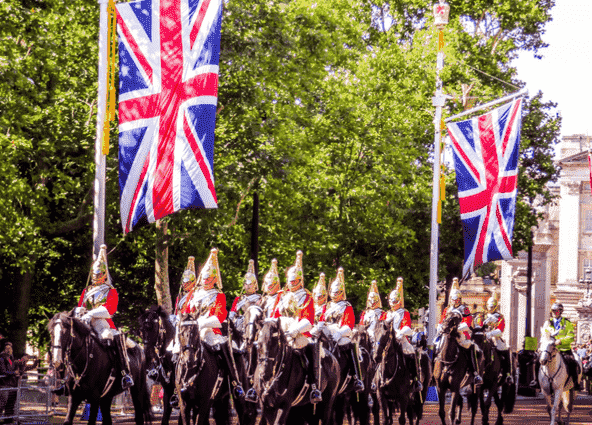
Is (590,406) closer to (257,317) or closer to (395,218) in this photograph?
(395,218)

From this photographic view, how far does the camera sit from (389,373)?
20.3 metres

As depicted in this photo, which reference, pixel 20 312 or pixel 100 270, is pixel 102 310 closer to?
pixel 100 270

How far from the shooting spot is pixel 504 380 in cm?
2462

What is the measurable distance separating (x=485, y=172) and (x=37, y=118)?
34.4 ft

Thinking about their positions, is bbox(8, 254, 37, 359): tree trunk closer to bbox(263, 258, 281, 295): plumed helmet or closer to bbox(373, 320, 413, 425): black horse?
bbox(263, 258, 281, 295): plumed helmet

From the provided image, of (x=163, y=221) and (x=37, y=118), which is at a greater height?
(x=37, y=118)

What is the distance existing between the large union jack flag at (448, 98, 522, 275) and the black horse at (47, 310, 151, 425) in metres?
10.4

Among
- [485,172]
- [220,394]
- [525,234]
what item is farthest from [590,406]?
[220,394]

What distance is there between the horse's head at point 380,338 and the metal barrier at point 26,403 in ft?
18.9

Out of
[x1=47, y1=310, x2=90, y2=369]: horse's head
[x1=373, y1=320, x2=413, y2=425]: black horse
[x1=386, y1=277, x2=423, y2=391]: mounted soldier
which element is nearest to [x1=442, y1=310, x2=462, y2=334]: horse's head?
[x1=386, y1=277, x2=423, y2=391]: mounted soldier

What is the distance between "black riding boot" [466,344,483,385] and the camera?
72.2 feet

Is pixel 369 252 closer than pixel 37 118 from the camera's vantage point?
No

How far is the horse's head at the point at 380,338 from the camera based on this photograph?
65.3ft

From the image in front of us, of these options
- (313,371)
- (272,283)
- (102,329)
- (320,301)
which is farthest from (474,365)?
(102,329)
